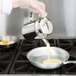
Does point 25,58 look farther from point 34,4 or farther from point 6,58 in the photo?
point 34,4

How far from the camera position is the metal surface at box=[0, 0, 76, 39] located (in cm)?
159

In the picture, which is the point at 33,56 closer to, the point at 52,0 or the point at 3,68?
the point at 3,68

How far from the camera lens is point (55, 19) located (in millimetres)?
1621

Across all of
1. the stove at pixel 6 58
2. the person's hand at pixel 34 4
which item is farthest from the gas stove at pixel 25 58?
the person's hand at pixel 34 4

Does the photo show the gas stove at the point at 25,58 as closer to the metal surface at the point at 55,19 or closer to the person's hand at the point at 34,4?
the metal surface at the point at 55,19

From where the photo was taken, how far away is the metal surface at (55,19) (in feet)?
5.23

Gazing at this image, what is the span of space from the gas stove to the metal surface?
0.31ft

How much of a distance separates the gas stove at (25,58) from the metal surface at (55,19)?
0.31 feet

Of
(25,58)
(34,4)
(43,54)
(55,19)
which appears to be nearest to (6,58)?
(25,58)

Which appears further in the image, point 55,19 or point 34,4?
point 55,19

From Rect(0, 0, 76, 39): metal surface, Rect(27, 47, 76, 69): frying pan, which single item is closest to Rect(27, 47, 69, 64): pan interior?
Rect(27, 47, 76, 69): frying pan

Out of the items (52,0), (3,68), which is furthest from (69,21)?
(3,68)

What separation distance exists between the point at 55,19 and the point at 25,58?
45 cm

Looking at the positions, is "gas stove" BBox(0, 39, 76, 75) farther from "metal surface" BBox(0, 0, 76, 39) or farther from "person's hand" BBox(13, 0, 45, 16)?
"person's hand" BBox(13, 0, 45, 16)
